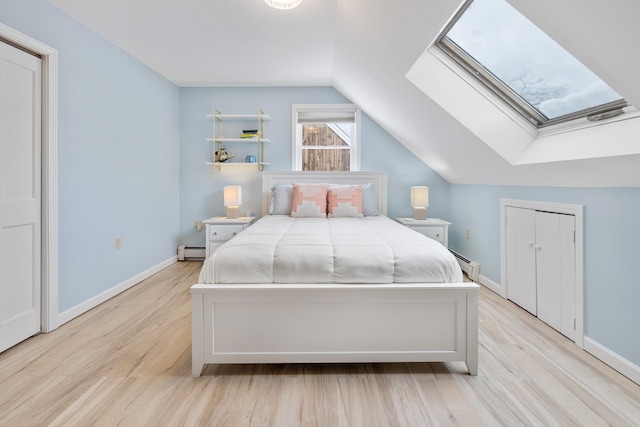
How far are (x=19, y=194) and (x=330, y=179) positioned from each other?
8.98 feet

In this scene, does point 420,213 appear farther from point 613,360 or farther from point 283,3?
point 283,3

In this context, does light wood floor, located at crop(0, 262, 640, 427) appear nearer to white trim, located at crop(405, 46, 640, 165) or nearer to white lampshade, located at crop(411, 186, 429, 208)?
white trim, located at crop(405, 46, 640, 165)

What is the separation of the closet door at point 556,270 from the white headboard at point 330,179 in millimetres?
1800

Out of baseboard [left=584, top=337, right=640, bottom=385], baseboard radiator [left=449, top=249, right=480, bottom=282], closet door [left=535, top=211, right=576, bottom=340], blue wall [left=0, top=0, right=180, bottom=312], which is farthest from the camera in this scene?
baseboard radiator [left=449, top=249, right=480, bottom=282]

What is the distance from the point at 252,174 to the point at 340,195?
4.38 feet

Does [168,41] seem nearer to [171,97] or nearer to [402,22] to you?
[171,97]

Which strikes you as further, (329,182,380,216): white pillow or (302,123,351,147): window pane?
(302,123,351,147): window pane

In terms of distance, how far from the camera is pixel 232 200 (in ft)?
12.3

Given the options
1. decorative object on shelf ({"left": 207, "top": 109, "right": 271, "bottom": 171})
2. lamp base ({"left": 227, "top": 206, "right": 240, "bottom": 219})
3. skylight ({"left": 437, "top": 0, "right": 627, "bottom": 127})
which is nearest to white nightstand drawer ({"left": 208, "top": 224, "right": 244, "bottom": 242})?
lamp base ({"left": 227, "top": 206, "right": 240, "bottom": 219})

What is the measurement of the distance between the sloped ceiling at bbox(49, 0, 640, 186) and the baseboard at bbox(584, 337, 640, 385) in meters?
0.87

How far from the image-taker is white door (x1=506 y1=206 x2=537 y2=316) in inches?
95.0

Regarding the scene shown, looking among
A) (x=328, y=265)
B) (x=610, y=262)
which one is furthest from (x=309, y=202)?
(x=610, y=262)

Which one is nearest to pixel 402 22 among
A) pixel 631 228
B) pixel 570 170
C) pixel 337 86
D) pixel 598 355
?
pixel 570 170

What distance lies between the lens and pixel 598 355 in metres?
1.79
